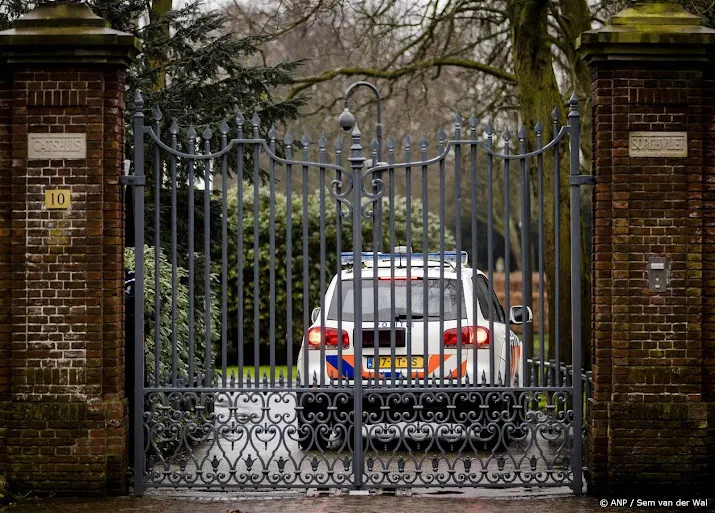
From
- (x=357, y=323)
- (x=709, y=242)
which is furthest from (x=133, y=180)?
(x=709, y=242)

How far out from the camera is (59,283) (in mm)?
8930

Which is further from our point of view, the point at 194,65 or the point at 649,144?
the point at 194,65

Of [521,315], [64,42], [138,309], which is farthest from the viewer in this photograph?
[521,315]

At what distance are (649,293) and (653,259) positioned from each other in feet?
0.85

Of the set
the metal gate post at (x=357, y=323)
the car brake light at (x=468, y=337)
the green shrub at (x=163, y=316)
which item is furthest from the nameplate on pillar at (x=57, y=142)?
the car brake light at (x=468, y=337)

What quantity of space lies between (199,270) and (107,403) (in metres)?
5.77

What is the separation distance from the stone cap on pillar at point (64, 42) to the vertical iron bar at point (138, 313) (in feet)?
1.41

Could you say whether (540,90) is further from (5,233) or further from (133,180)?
(5,233)

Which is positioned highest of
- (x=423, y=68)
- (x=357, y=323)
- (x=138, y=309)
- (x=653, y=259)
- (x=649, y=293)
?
(x=423, y=68)

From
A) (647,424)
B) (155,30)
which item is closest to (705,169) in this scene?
(647,424)

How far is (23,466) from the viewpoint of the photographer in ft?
29.3

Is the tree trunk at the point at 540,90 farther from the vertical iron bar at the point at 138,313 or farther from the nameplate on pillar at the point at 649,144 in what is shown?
the vertical iron bar at the point at 138,313

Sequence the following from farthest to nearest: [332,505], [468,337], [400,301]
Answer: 1. [400,301]
2. [468,337]
3. [332,505]

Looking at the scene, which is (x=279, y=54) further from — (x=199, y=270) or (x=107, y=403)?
(x=107, y=403)
